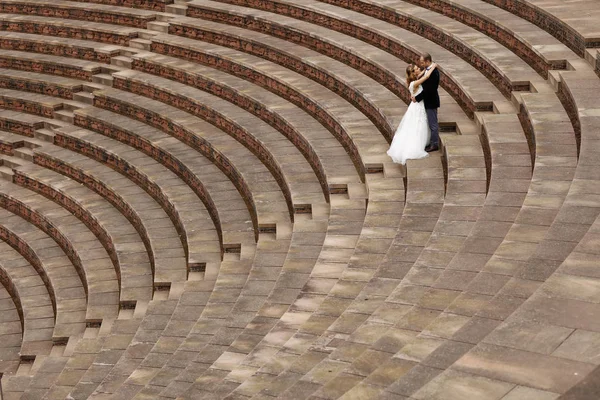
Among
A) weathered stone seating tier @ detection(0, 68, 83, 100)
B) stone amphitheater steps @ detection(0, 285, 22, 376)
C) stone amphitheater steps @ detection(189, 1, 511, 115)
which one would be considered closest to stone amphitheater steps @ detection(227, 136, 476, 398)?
stone amphitheater steps @ detection(189, 1, 511, 115)

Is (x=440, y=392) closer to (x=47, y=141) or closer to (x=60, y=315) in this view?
(x=60, y=315)

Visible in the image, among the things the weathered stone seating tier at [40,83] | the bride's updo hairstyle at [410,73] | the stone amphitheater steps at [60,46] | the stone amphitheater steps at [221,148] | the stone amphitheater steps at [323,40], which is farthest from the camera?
the stone amphitheater steps at [60,46]

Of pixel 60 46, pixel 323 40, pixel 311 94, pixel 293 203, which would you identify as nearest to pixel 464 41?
pixel 311 94

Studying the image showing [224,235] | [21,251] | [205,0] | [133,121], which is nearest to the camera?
[224,235]

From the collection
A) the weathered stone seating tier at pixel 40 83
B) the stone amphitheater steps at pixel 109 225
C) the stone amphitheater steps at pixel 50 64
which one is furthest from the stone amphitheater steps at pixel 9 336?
the stone amphitheater steps at pixel 50 64

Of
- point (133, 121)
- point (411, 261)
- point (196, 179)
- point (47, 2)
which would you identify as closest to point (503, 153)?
point (411, 261)

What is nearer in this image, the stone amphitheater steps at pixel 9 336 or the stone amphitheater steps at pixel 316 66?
the stone amphitheater steps at pixel 9 336

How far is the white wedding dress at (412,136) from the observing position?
13820 mm

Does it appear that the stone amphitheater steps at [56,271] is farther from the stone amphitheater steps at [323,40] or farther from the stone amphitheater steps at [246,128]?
the stone amphitheater steps at [323,40]

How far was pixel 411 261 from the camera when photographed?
10.8 m

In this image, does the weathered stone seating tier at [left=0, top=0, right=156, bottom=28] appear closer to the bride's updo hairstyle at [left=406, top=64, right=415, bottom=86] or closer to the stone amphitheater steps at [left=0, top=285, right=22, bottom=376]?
the stone amphitheater steps at [left=0, top=285, right=22, bottom=376]

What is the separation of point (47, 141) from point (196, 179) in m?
4.87

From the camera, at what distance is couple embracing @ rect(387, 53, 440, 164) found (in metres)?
13.9

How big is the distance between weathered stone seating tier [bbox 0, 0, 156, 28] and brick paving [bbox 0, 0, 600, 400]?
0.05 metres
